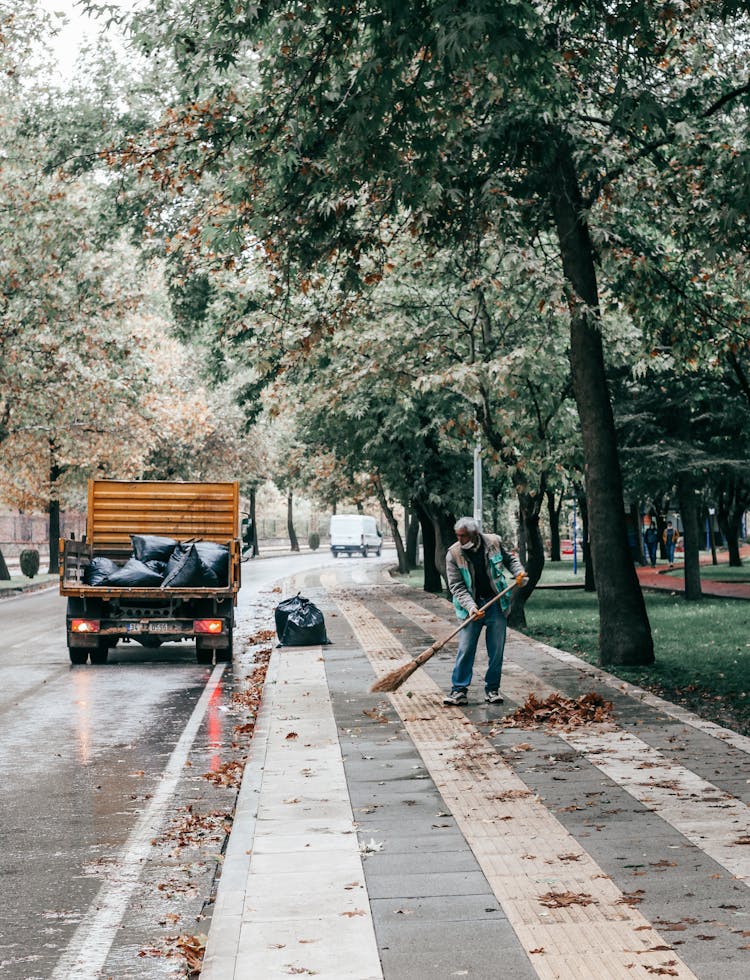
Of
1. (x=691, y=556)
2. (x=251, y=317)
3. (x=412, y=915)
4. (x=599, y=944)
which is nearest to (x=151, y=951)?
(x=412, y=915)

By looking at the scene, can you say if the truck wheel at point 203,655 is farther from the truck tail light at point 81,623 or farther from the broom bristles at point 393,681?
the broom bristles at point 393,681

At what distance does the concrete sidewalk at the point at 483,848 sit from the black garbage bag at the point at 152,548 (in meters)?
6.02

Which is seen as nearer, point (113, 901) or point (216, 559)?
point (113, 901)

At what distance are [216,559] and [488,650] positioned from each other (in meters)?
6.35

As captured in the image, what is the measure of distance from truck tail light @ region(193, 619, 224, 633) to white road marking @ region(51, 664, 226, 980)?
7.33 meters

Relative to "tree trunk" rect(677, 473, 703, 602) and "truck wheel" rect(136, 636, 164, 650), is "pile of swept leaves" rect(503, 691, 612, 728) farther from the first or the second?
"tree trunk" rect(677, 473, 703, 602)

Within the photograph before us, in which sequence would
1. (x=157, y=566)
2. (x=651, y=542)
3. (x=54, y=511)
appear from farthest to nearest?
1. (x=651, y=542)
2. (x=54, y=511)
3. (x=157, y=566)

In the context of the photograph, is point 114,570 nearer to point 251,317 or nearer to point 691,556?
point 251,317

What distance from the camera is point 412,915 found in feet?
18.6

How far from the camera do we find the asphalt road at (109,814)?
5.73 meters

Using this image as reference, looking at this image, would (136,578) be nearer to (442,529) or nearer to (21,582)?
(442,529)

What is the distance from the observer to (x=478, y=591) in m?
12.1

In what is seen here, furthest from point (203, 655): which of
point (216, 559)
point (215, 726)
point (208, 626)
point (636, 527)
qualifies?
point (636, 527)

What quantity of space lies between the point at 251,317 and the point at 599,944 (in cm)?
1729
